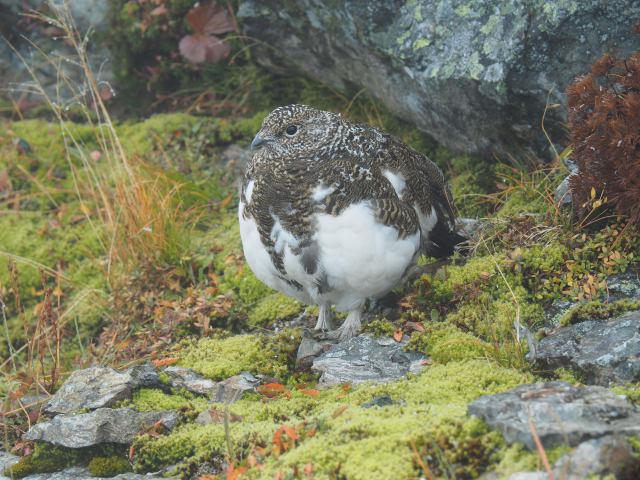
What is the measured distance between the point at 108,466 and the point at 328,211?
168 centimetres

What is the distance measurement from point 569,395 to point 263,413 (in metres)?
1.45

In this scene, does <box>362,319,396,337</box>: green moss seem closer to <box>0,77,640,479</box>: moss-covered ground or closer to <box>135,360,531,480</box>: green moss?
<box>0,77,640,479</box>: moss-covered ground

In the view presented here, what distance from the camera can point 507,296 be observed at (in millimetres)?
4844

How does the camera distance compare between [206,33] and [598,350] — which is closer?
[598,350]

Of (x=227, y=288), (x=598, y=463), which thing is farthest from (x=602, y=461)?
(x=227, y=288)

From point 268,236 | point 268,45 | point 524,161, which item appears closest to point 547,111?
point 524,161

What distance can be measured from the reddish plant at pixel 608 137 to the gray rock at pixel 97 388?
2535 mm

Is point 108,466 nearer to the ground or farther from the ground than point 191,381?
nearer to the ground

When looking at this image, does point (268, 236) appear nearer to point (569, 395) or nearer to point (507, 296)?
point (507, 296)

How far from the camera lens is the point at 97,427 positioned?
397cm

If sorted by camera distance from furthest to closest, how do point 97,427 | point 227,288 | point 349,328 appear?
1. point 227,288
2. point 349,328
3. point 97,427

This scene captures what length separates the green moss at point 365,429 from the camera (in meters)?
3.15

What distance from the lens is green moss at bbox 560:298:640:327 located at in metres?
4.40

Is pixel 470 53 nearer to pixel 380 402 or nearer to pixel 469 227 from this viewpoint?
pixel 469 227
